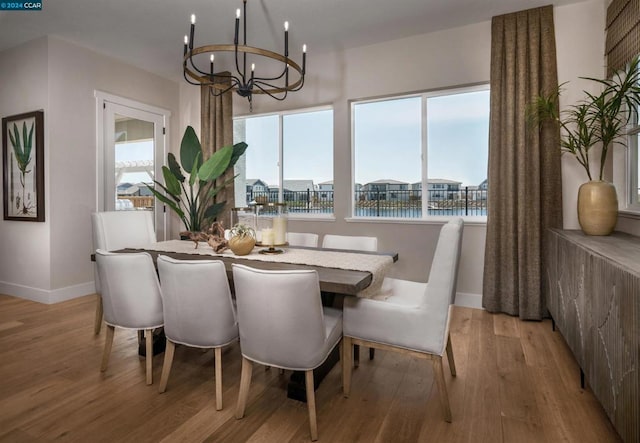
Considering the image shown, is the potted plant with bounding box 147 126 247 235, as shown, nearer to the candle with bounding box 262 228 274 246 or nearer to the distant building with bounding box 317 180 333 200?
the distant building with bounding box 317 180 333 200

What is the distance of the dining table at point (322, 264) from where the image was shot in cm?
175

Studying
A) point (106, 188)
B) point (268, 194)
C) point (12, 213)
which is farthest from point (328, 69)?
point (12, 213)

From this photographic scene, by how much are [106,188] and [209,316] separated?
10.7 ft

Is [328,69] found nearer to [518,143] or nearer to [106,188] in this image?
[518,143]

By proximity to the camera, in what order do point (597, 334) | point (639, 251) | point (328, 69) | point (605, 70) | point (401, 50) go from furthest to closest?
point (328, 69)
point (401, 50)
point (605, 70)
point (639, 251)
point (597, 334)

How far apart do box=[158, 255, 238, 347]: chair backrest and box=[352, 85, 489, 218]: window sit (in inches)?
103

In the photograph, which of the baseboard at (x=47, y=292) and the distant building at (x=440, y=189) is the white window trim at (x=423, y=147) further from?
the baseboard at (x=47, y=292)

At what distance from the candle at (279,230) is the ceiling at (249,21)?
201 centimetres

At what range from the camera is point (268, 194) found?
470 cm

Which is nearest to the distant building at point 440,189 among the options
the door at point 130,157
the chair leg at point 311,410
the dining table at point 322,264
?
the dining table at point 322,264

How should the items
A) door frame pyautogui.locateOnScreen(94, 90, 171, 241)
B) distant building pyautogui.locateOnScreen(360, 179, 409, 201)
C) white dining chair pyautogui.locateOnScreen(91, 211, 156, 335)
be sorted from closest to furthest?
white dining chair pyautogui.locateOnScreen(91, 211, 156, 335), distant building pyautogui.locateOnScreen(360, 179, 409, 201), door frame pyautogui.locateOnScreen(94, 90, 171, 241)

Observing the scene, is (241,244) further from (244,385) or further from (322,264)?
(244,385)

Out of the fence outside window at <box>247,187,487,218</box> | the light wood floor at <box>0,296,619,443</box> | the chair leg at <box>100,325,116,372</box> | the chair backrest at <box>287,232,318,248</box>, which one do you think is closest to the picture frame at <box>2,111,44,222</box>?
the light wood floor at <box>0,296,619,443</box>

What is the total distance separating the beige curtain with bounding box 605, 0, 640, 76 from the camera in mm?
2404
